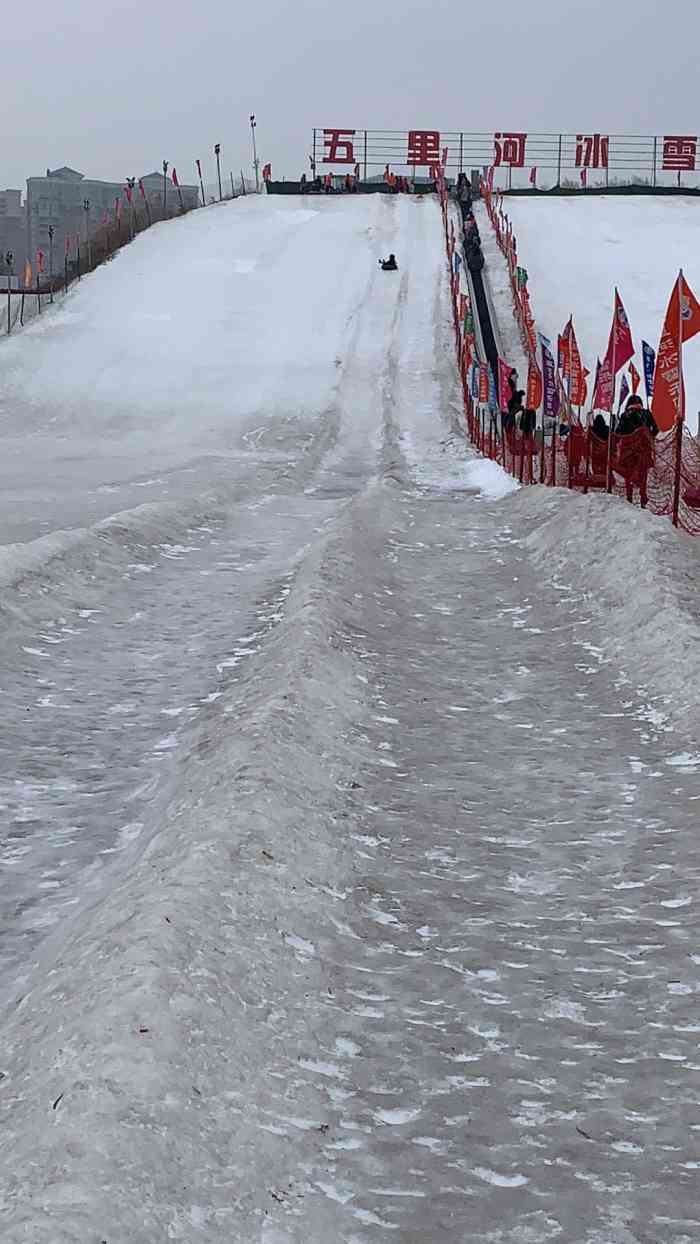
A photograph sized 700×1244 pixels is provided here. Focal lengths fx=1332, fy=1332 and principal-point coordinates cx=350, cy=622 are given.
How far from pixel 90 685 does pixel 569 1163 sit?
17.9 ft

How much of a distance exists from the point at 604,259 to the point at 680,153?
26471 mm

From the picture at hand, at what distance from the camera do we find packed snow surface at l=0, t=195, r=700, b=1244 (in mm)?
3510

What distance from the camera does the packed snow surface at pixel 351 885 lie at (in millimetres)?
3510

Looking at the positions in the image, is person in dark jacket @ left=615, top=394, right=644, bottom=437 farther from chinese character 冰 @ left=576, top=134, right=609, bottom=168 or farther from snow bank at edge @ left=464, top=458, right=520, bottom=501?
chinese character 冰 @ left=576, top=134, right=609, bottom=168

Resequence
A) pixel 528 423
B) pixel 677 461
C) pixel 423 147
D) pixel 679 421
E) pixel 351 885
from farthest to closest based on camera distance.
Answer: pixel 423 147 → pixel 528 423 → pixel 677 461 → pixel 679 421 → pixel 351 885

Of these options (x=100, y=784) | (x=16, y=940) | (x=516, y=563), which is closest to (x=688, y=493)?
(x=516, y=563)

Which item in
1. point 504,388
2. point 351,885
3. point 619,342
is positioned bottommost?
point 351,885

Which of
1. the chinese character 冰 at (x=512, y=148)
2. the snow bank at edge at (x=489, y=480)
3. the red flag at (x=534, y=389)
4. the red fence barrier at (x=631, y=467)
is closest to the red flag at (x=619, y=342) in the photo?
the red fence barrier at (x=631, y=467)

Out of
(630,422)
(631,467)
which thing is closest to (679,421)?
(631,467)

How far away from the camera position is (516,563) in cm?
1258

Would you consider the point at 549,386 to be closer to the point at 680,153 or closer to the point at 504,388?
the point at 504,388

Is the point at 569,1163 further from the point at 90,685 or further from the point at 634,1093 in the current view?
the point at 90,685

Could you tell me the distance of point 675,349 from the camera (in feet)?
45.6

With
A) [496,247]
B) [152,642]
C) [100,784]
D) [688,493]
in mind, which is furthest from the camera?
[496,247]
